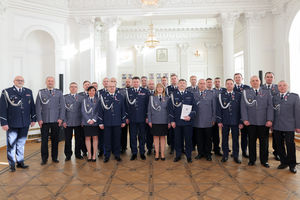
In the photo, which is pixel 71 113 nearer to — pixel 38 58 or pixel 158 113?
pixel 158 113

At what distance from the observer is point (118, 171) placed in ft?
12.8

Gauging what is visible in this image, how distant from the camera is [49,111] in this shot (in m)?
4.32

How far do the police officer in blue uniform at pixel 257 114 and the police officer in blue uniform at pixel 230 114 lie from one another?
0.16 m

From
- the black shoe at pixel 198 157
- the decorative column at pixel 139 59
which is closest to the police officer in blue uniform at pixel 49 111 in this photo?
the black shoe at pixel 198 157

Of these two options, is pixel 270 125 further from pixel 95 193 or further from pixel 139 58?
pixel 139 58

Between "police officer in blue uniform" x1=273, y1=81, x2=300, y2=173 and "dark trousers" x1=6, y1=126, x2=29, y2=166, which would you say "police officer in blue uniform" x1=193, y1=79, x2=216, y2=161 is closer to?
"police officer in blue uniform" x1=273, y1=81, x2=300, y2=173

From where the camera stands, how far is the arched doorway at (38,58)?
727cm

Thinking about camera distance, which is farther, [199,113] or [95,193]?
[199,113]

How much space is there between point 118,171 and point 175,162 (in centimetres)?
117

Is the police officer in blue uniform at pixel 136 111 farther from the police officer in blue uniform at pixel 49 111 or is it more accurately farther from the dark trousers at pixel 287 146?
the dark trousers at pixel 287 146

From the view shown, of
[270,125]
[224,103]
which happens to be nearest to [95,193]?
[224,103]

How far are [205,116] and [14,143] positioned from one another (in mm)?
3684

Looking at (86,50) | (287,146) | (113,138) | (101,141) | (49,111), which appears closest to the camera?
(287,146)

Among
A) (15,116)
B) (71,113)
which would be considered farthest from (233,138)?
(15,116)
